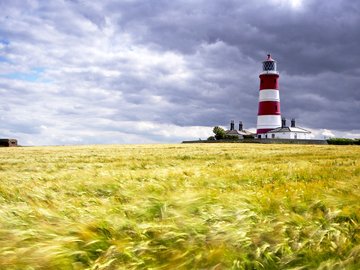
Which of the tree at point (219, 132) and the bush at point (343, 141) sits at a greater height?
the tree at point (219, 132)

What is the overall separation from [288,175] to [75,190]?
13.1ft

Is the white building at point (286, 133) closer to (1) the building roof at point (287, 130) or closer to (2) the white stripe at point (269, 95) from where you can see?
(1) the building roof at point (287, 130)

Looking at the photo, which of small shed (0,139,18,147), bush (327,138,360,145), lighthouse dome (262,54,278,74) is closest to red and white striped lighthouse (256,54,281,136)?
lighthouse dome (262,54,278,74)

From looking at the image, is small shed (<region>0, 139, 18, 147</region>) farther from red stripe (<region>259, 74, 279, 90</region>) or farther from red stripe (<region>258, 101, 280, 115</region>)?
red stripe (<region>259, 74, 279, 90</region>)

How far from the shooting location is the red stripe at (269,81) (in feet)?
248

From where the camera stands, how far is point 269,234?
3096 mm

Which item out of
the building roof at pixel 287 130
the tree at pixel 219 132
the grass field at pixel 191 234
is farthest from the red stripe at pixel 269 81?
the grass field at pixel 191 234

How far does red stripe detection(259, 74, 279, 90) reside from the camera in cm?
7545

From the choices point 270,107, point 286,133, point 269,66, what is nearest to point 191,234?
point 270,107

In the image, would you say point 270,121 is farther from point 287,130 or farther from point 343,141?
point 343,141

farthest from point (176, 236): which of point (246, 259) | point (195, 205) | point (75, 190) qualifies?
point (75, 190)

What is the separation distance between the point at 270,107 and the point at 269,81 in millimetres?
5347

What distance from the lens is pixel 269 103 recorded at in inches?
2911

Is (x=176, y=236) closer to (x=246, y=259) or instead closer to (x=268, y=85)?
(x=246, y=259)
